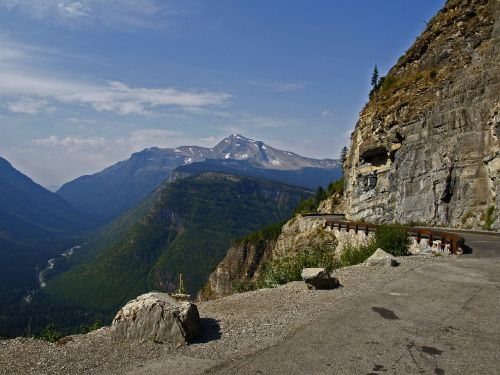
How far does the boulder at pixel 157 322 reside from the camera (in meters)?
11.0

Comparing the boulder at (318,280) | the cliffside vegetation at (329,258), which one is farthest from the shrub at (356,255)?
the boulder at (318,280)

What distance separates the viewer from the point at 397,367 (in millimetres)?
8945

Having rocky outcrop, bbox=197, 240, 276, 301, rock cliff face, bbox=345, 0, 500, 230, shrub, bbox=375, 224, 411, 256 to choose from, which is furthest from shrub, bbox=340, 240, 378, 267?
rocky outcrop, bbox=197, 240, 276, 301

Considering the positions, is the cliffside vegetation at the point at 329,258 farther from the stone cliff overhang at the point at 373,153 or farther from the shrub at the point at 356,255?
the stone cliff overhang at the point at 373,153

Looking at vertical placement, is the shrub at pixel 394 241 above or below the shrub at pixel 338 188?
below

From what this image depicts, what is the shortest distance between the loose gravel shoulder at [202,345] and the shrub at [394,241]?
10017 millimetres

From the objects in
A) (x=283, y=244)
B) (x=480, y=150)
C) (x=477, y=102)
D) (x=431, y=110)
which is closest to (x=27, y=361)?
(x=480, y=150)

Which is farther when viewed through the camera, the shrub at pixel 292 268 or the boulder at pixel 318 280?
the shrub at pixel 292 268

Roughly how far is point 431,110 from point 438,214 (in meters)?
10.3

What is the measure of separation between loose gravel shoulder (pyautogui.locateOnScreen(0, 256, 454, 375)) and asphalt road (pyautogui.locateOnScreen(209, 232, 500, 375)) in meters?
0.57

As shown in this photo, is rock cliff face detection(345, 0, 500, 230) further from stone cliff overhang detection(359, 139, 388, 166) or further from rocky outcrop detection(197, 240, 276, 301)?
rocky outcrop detection(197, 240, 276, 301)

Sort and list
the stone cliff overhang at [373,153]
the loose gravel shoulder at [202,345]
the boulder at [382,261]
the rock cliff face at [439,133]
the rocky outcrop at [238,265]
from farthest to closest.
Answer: the rocky outcrop at [238,265]
the stone cliff overhang at [373,153]
the rock cliff face at [439,133]
the boulder at [382,261]
the loose gravel shoulder at [202,345]

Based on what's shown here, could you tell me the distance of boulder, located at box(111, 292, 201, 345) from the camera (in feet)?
36.2

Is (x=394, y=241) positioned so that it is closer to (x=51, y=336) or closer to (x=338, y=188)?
(x=51, y=336)
